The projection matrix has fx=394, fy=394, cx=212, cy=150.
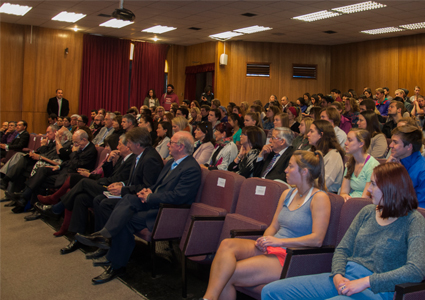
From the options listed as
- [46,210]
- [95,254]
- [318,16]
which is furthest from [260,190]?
[318,16]

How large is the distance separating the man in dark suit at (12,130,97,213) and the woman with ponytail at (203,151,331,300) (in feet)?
9.77

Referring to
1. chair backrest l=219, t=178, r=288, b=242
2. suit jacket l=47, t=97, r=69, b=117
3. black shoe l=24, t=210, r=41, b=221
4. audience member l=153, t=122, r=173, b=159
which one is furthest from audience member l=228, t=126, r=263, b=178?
suit jacket l=47, t=97, r=69, b=117

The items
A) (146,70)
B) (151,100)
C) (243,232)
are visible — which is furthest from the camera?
(146,70)

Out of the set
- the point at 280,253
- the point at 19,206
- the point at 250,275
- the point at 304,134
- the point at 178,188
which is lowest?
the point at 19,206

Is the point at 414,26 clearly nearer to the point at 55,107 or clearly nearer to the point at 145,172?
the point at 145,172

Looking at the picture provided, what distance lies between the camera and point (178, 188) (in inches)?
127

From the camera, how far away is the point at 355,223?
202 centimetres

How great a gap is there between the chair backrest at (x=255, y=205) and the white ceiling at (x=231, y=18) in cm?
558

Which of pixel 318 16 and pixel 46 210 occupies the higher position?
pixel 318 16

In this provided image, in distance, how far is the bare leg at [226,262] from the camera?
7.13ft

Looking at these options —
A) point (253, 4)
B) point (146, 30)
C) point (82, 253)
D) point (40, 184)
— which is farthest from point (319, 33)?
point (82, 253)

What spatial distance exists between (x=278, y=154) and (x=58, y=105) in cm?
877

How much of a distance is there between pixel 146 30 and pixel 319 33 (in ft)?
15.2

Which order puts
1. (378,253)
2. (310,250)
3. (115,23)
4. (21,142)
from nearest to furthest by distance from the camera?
1. (378,253)
2. (310,250)
3. (21,142)
4. (115,23)
